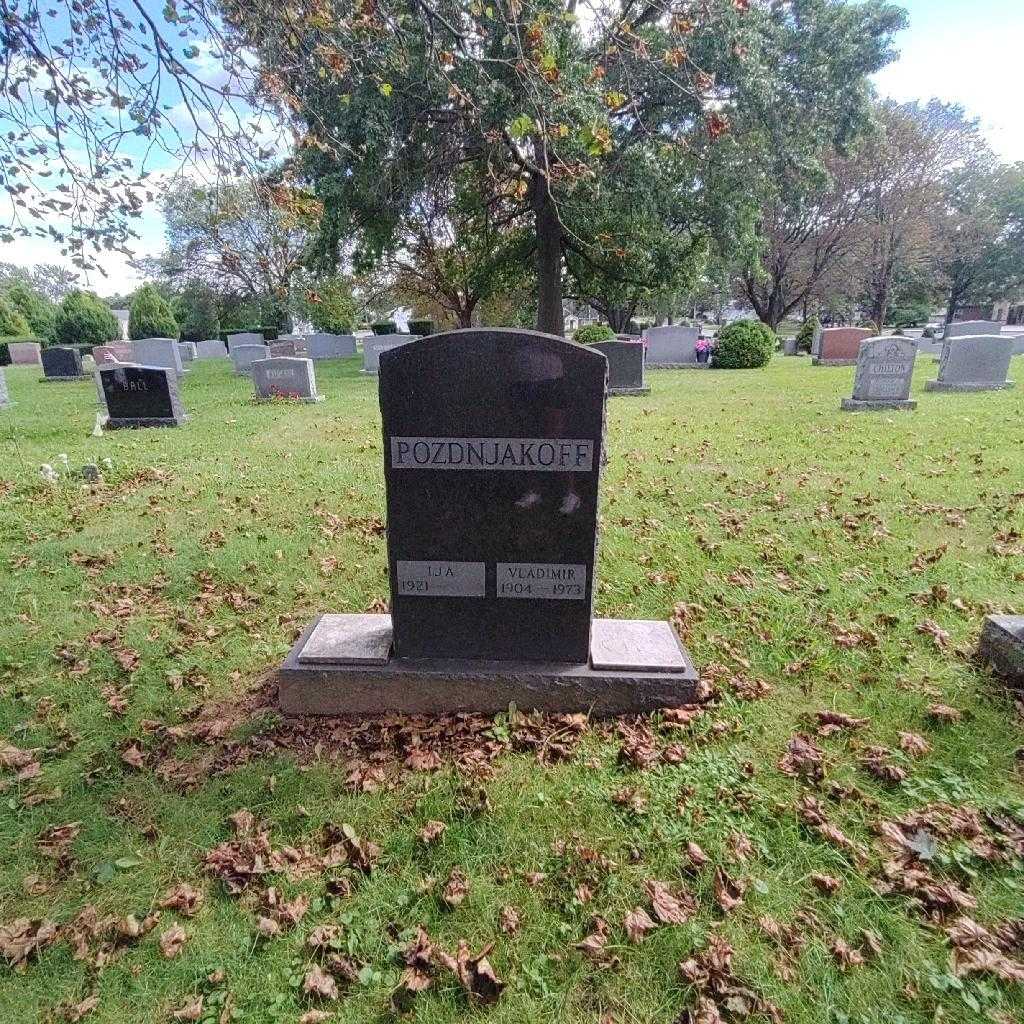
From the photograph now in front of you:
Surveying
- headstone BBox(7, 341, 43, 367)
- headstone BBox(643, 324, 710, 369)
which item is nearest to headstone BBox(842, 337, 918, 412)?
headstone BBox(643, 324, 710, 369)

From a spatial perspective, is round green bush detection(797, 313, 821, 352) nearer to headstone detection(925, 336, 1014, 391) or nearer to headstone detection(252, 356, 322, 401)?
headstone detection(925, 336, 1014, 391)

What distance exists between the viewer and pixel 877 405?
36.3 ft

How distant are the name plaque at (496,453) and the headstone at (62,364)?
2411 cm

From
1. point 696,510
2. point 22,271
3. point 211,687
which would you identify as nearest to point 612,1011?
point 211,687

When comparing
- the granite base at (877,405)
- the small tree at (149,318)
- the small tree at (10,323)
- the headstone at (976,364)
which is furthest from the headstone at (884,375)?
the small tree at (10,323)

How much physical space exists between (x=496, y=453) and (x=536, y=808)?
1605 millimetres

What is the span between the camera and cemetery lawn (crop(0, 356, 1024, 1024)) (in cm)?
193

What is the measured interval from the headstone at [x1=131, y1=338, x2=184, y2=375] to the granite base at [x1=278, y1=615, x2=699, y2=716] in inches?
952

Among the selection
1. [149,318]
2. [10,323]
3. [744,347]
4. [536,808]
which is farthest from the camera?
[10,323]

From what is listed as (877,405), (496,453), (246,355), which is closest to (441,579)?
(496,453)

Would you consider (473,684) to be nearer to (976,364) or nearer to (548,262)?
(976,364)

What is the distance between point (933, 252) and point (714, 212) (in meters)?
27.1

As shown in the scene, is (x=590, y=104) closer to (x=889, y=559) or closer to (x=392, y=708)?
(x=889, y=559)

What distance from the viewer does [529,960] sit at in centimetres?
199
